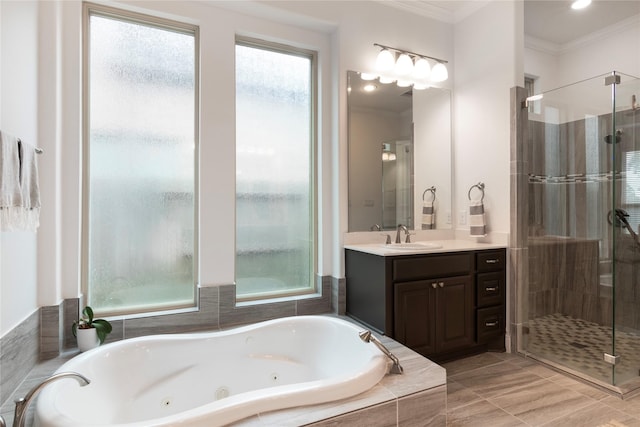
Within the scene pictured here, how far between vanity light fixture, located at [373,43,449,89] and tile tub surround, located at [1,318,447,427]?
2.28 meters

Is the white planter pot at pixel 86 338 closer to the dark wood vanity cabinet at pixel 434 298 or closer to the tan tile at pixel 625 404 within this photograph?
the dark wood vanity cabinet at pixel 434 298

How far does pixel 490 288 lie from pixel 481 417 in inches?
39.7

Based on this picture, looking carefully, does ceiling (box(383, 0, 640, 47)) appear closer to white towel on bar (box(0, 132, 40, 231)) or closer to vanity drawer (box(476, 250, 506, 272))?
vanity drawer (box(476, 250, 506, 272))

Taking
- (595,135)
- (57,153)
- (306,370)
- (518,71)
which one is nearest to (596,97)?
(595,135)

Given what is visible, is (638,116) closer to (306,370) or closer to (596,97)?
(596,97)

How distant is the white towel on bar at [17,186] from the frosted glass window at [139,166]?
0.67 meters

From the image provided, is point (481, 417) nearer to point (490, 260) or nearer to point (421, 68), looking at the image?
point (490, 260)

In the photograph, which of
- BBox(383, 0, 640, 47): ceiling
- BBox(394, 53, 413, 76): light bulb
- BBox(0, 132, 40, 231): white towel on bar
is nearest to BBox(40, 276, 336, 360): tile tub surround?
BBox(0, 132, 40, 231): white towel on bar

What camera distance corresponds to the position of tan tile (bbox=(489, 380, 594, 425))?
186 centimetres

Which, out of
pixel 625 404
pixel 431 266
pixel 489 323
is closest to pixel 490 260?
pixel 489 323

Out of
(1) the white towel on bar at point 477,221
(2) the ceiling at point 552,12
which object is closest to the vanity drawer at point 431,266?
(1) the white towel on bar at point 477,221

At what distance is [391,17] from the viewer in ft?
9.39

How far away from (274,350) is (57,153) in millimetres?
1757

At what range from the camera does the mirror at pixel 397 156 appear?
2754 millimetres
